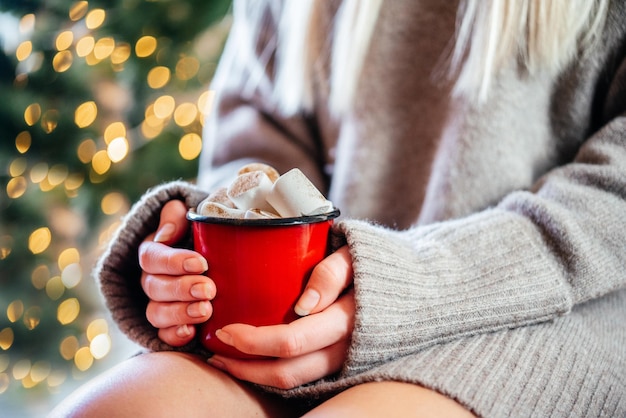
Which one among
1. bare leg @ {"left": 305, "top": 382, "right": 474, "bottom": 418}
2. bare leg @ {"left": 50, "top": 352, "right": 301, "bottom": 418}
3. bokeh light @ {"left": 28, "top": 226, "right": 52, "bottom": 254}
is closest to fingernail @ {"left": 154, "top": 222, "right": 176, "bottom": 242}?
bare leg @ {"left": 50, "top": 352, "right": 301, "bottom": 418}

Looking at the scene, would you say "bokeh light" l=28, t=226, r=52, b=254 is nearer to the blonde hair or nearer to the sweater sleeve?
the blonde hair

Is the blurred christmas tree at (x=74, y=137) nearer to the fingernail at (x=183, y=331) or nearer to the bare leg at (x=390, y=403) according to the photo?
the fingernail at (x=183, y=331)

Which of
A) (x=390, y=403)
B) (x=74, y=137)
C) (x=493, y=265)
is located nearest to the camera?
(x=390, y=403)

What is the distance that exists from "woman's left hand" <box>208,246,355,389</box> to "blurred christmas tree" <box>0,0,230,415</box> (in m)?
1.06

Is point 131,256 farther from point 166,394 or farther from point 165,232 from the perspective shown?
point 166,394

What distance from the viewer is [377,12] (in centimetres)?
74

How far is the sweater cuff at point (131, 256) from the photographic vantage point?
0.55 m

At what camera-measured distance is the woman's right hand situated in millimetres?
458

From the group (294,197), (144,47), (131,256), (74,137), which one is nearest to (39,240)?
(74,137)

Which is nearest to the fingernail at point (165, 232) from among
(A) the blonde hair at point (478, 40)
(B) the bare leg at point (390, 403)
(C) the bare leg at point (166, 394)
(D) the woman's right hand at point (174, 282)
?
(D) the woman's right hand at point (174, 282)

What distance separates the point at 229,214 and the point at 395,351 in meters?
0.19

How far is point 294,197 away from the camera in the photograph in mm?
439

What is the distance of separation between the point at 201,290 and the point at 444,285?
0.22 m

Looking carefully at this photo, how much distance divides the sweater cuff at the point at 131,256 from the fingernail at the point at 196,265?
0.33 ft
